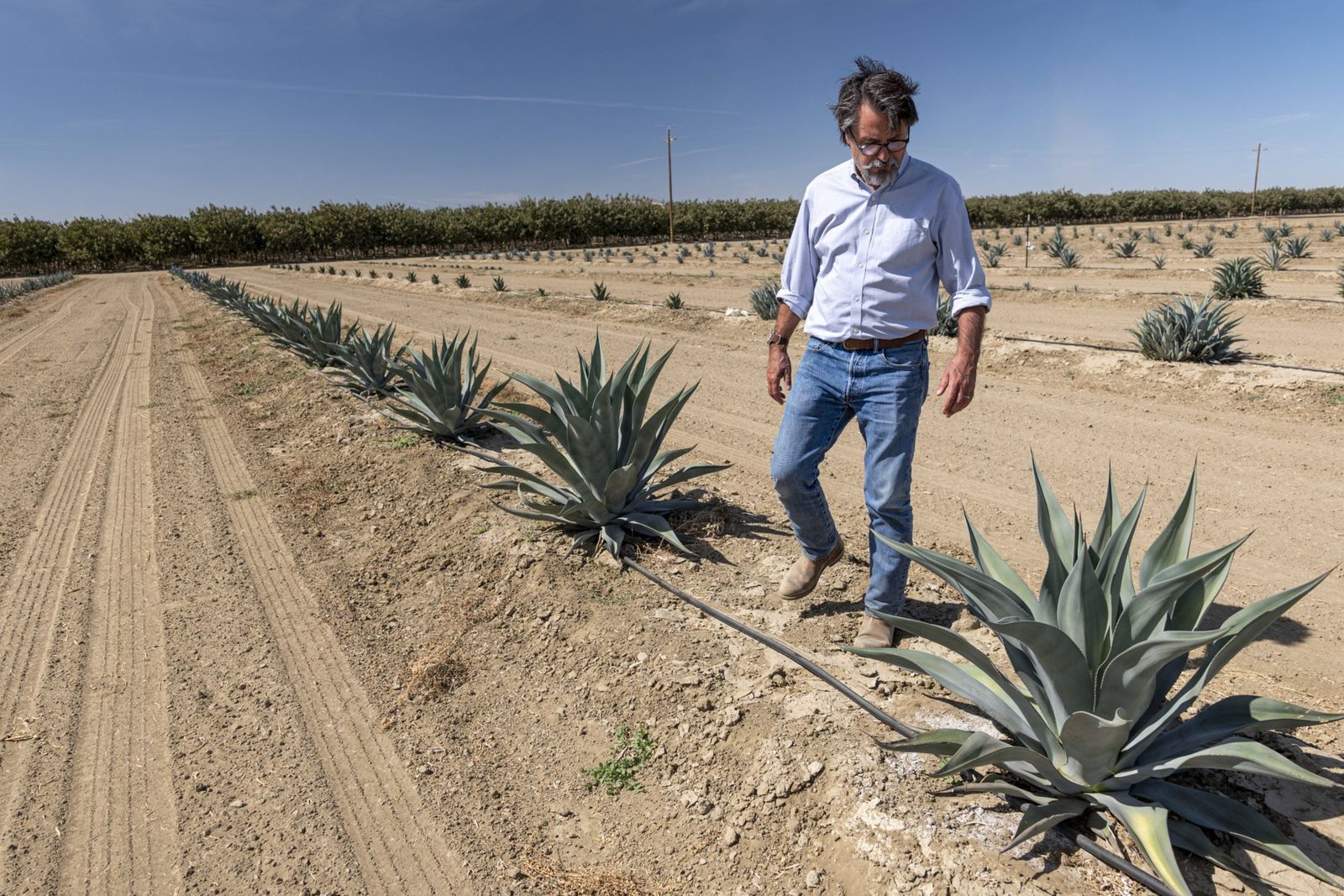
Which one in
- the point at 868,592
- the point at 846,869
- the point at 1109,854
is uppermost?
the point at 868,592

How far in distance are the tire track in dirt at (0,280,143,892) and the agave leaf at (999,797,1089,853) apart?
292 cm

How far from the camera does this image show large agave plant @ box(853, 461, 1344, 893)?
1759 mm

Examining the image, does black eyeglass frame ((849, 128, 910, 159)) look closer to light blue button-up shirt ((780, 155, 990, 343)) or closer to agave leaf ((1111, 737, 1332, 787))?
light blue button-up shirt ((780, 155, 990, 343))

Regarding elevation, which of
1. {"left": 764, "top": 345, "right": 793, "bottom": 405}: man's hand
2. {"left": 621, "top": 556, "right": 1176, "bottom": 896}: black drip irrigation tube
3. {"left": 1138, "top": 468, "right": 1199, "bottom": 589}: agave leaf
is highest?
{"left": 764, "top": 345, "right": 793, "bottom": 405}: man's hand

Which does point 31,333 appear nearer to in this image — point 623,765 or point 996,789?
point 623,765

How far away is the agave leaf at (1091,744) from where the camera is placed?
176 centimetres

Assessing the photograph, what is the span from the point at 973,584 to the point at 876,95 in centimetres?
153

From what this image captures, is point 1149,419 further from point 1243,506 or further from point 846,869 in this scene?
point 846,869

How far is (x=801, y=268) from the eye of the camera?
2.86m

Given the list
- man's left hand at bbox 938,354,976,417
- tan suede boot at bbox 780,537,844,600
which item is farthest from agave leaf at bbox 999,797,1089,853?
tan suede boot at bbox 780,537,844,600

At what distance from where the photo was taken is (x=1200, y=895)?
5.95 feet

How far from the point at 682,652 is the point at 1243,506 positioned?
3.86 meters

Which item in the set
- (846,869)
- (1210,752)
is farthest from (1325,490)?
(846,869)

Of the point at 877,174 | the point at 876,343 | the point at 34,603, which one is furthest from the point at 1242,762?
the point at 34,603
